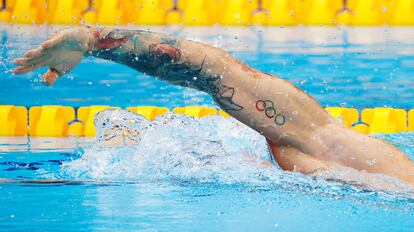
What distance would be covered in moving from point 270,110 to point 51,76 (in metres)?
0.71

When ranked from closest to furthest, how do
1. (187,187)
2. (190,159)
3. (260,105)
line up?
(260,105), (187,187), (190,159)

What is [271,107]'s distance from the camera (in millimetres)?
2500

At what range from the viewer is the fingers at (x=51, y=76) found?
7.06ft

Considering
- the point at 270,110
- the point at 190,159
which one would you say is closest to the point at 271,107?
the point at 270,110

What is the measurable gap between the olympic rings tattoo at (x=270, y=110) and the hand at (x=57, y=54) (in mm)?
577

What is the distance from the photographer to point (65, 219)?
2221 mm

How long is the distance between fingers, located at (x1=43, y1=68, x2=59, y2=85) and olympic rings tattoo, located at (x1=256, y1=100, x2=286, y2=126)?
0.66 m

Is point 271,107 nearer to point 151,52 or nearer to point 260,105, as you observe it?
point 260,105

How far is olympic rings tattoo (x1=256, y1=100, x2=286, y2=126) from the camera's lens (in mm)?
2496

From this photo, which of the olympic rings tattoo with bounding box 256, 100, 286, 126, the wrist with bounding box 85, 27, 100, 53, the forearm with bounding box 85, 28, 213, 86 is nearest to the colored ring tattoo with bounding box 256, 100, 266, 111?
the olympic rings tattoo with bounding box 256, 100, 286, 126

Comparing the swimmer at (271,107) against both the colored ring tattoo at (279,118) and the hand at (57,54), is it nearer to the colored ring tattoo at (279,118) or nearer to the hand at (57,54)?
the colored ring tattoo at (279,118)

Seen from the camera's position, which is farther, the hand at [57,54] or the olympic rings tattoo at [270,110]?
the olympic rings tattoo at [270,110]

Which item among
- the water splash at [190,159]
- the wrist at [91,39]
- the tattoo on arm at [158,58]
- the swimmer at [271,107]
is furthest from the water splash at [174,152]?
the wrist at [91,39]

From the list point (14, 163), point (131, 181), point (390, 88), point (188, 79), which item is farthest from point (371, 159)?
point (390, 88)
